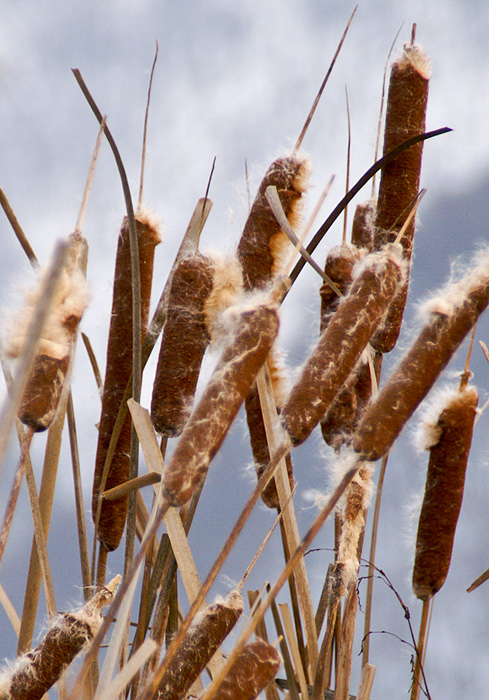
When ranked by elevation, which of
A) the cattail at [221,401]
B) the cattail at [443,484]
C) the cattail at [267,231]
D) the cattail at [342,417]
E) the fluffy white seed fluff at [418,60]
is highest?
the fluffy white seed fluff at [418,60]

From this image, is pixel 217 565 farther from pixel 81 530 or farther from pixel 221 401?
pixel 81 530

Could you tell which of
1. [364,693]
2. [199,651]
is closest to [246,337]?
[199,651]

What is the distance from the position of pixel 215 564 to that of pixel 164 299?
56 cm

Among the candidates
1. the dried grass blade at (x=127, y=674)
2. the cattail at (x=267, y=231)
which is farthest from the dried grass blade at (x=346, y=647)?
the cattail at (x=267, y=231)

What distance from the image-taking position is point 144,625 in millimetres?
942

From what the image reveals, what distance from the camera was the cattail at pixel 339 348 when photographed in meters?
0.67

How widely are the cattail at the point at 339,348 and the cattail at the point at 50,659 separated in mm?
322

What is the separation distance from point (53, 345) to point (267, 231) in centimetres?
42

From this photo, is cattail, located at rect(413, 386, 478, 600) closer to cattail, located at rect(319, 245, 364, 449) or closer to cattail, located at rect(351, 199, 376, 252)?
cattail, located at rect(319, 245, 364, 449)

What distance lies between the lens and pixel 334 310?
1143 millimetres

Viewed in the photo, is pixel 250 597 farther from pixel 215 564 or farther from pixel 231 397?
pixel 231 397

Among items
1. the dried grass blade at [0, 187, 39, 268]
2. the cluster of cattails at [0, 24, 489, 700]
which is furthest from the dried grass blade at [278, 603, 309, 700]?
the dried grass blade at [0, 187, 39, 268]

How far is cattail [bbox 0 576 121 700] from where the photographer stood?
0.66 m

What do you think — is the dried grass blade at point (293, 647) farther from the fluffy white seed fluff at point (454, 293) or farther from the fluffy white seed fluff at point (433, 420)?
the fluffy white seed fluff at point (454, 293)
